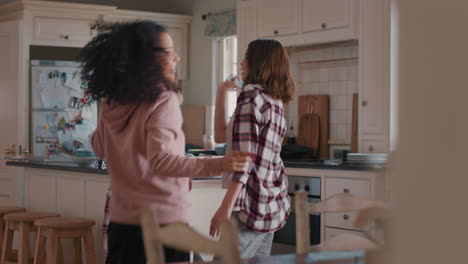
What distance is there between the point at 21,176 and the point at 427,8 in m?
6.35

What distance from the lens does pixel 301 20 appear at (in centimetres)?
501

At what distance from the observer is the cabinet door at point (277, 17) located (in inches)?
200

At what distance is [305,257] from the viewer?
1.56m

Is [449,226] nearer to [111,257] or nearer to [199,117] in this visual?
[111,257]

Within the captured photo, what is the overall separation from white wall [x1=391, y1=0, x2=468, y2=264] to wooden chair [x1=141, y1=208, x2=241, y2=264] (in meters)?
0.63

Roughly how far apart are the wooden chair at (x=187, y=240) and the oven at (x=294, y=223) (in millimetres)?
3352

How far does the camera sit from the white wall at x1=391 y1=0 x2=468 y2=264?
20cm

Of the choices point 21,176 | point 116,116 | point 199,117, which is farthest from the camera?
point 199,117

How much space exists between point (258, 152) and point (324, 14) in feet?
9.74

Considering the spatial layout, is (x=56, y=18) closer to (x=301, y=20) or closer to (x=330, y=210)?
(x=301, y=20)

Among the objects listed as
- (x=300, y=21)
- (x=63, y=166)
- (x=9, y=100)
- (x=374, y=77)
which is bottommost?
(x=63, y=166)

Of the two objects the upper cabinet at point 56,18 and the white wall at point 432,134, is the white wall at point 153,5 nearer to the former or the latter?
the upper cabinet at point 56,18

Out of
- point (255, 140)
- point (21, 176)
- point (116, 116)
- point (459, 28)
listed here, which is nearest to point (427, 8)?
point (459, 28)

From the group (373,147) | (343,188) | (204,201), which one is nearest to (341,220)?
(343,188)
